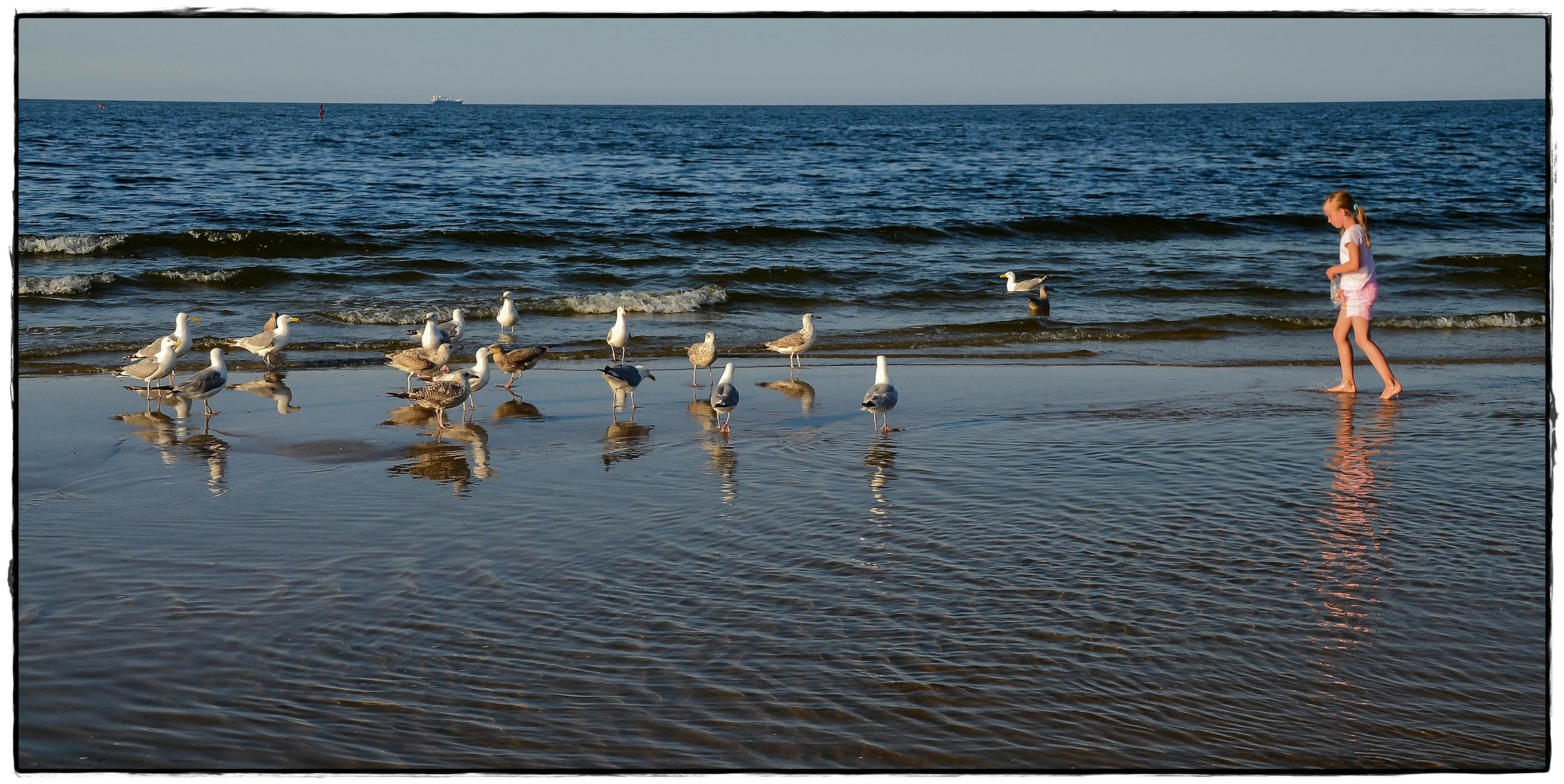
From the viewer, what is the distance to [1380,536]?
629 centimetres

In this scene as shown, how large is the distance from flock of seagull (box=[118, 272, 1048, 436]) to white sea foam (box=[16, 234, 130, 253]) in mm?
11947

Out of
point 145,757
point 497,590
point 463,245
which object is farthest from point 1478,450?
point 463,245

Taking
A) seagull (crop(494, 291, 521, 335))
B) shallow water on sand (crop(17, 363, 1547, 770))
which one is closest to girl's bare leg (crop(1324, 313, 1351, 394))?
shallow water on sand (crop(17, 363, 1547, 770))

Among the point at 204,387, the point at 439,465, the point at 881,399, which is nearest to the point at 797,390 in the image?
the point at 881,399

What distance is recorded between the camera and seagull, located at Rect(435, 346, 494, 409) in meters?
10.8

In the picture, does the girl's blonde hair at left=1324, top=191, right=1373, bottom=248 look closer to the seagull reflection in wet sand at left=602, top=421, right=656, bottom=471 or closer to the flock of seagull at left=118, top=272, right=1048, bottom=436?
the flock of seagull at left=118, top=272, right=1048, bottom=436

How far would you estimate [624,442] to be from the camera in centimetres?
914

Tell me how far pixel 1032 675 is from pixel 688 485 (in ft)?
11.2

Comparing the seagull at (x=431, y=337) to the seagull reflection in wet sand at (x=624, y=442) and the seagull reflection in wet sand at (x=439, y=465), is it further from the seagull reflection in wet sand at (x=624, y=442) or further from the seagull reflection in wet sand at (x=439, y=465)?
the seagull reflection in wet sand at (x=439, y=465)

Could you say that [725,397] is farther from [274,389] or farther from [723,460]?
[274,389]

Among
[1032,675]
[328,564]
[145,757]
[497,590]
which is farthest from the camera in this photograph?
[328,564]

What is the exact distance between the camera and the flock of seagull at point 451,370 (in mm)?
9891

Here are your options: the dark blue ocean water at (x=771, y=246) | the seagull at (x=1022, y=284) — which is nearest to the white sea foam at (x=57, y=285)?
the dark blue ocean water at (x=771, y=246)

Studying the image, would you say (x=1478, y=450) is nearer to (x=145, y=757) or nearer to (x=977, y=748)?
(x=977, y=748)
